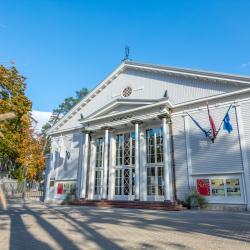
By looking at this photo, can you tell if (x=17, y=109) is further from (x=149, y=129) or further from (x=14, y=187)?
(x=14, y=187)

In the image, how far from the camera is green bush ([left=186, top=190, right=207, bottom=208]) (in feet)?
41.1

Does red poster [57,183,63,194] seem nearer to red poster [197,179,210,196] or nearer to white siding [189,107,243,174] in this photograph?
white siding [189,107,243,174]

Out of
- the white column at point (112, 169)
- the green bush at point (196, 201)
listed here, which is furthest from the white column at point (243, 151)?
the white column at point (112, 169)

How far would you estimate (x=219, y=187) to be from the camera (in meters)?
12.6

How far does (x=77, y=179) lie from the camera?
19.0 m

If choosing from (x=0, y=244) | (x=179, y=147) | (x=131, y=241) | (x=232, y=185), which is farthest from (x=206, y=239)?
(x=179, y=147)

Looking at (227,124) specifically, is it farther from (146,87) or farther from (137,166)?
(146,87)

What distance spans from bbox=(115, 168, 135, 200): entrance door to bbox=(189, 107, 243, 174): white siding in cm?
477

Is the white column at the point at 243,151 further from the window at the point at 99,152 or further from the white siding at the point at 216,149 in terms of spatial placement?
the window at the point at 99,152

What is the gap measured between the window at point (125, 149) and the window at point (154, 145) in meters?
1.35

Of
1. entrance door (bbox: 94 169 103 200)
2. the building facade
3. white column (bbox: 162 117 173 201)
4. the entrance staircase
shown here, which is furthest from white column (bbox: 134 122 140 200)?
entrance door (bbox: 94 169 103 200)

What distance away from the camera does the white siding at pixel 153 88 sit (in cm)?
1453

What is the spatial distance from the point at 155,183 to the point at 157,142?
2.83m

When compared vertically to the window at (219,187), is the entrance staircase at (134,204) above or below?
below
